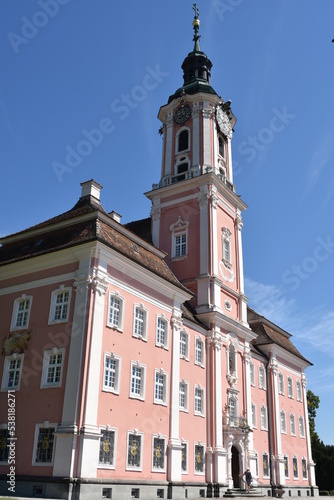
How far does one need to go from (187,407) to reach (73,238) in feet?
39.3

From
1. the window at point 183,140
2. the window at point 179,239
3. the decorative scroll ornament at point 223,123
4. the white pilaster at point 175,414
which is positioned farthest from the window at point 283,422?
the decorative scroll ornament at point 223,123

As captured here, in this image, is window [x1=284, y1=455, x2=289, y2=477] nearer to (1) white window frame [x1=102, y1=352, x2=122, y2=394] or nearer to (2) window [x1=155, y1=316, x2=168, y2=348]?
(2) window [x1=155, y1=316, x2=168, y2=348]

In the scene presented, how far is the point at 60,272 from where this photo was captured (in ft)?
81.2

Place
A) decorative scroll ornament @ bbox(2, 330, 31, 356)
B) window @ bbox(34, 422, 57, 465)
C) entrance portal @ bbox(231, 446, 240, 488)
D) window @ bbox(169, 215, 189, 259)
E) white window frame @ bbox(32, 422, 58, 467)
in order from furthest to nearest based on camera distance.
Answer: window @ bbox(169, 215, 189, 259)
entrance portal @ bbox(231, 446, 240, 488)
decorative scroll ornament @ bbox(2, 330, 31, 356)
window @ bbox(34, 422, 57, 465)
white window frame @ bbox(32, 422, 58, 467)

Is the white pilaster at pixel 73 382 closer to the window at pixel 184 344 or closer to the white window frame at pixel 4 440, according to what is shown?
the white window frame at pixel 4 440

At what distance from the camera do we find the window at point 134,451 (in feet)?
77.0

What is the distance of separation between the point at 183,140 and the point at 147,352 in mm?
21503

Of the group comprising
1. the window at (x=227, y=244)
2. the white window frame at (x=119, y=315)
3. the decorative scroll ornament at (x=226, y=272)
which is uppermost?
the window at (x=227, y=244)

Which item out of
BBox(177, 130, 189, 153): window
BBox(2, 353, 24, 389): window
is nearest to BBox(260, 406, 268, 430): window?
BBox(177, 130, 189, 153): window

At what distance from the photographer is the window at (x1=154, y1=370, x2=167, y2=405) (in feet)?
86.8

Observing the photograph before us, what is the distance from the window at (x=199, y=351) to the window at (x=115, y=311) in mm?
8669

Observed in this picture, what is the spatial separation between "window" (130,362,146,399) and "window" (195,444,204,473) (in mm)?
7039

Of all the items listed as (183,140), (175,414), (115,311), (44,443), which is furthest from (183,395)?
(183,140)

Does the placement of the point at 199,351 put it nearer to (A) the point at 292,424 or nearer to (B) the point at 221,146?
(A) the point at 292,424
